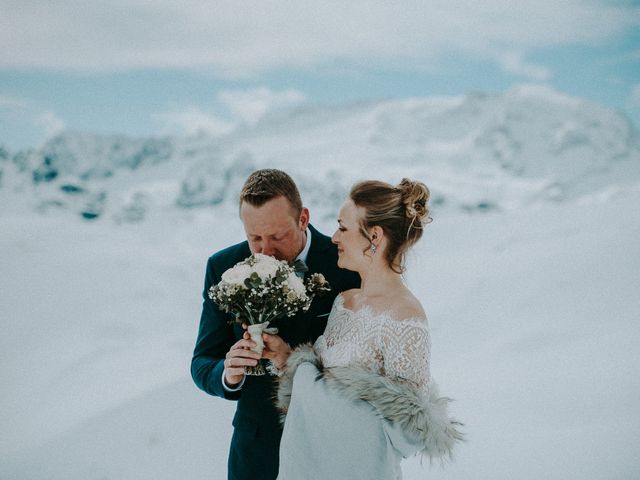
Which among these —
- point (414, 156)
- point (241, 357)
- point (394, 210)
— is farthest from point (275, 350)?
point (414, 156)

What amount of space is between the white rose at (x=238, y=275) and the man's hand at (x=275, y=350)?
10.4 inches

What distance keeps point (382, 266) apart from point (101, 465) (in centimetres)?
357

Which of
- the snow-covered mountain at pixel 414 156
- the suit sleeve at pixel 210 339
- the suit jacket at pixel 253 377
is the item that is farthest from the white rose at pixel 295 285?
the snow-covered mountain at pixel 414 156

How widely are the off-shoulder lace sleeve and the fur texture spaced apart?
5cm

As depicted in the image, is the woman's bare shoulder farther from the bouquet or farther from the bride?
the bouquet

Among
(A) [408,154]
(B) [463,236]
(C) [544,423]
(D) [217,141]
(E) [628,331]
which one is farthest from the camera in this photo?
(D) [217,141]

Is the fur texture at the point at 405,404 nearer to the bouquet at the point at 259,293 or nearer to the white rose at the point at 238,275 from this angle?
the bouquet at the point at 259,293

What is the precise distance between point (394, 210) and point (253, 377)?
0.98m

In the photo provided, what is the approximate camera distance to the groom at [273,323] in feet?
7.47

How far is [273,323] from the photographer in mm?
2342

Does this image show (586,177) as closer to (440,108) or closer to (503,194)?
(503,194)

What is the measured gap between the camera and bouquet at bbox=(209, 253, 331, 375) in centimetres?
196

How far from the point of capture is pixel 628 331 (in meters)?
5.96

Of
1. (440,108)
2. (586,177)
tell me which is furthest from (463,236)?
(440,108)
